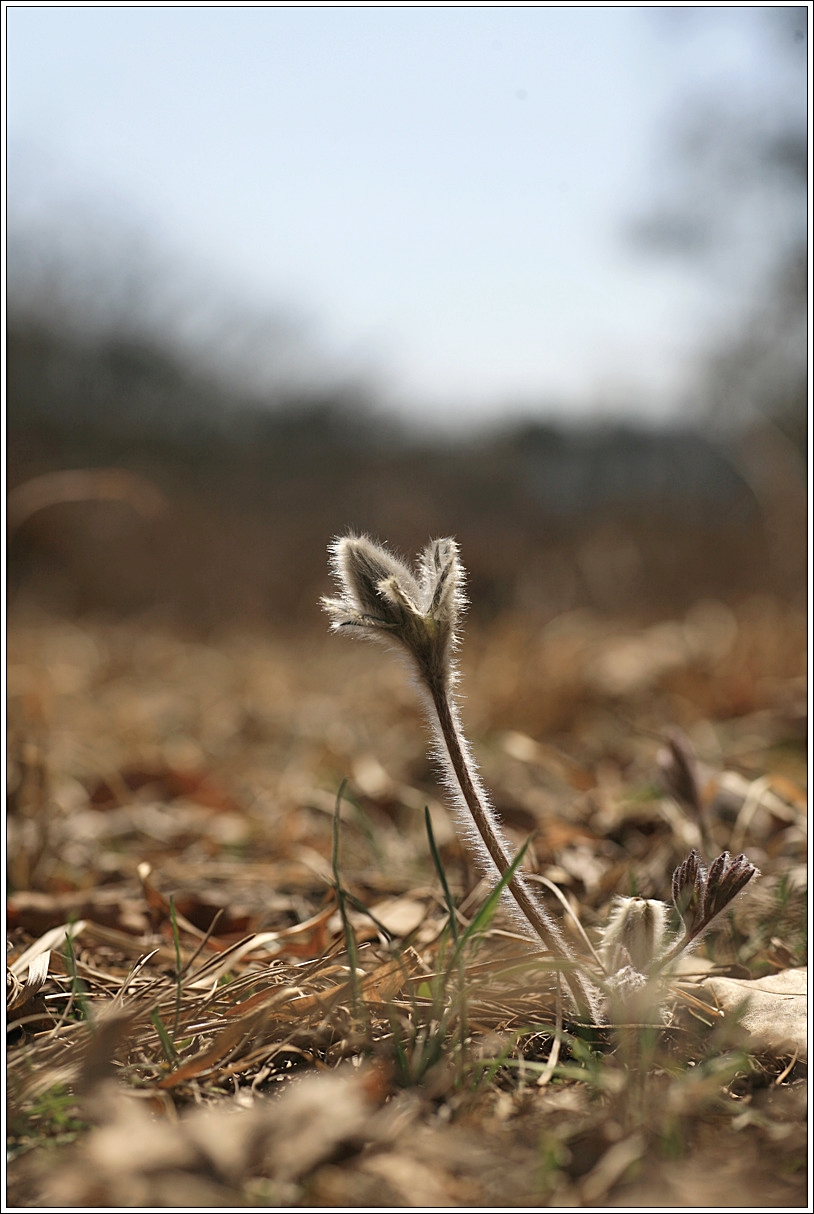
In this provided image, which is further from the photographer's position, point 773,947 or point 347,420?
point 347,420

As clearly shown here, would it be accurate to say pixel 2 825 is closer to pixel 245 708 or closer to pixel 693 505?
pixel 245 708

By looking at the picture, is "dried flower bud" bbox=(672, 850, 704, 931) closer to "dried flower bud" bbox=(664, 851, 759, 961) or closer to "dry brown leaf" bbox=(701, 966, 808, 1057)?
"dried flower bud" bbox=(664, 851, 759, 961)

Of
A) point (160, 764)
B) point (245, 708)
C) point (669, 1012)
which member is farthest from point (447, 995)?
point (245, 708)

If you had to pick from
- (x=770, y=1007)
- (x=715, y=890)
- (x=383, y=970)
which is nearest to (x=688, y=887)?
(x=715, y=890)

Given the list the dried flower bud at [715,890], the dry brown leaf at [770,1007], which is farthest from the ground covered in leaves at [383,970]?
the dried flower bud at [715,890]

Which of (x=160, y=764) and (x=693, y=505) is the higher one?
(x=693, y=505)

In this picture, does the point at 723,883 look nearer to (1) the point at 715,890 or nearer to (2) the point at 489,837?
(1) the point at 715,890

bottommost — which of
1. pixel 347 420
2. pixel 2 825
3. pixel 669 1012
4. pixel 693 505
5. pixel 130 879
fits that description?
pixel 130 879

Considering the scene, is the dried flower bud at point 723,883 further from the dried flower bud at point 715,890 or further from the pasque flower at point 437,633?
the pasque flower at point 437,633
